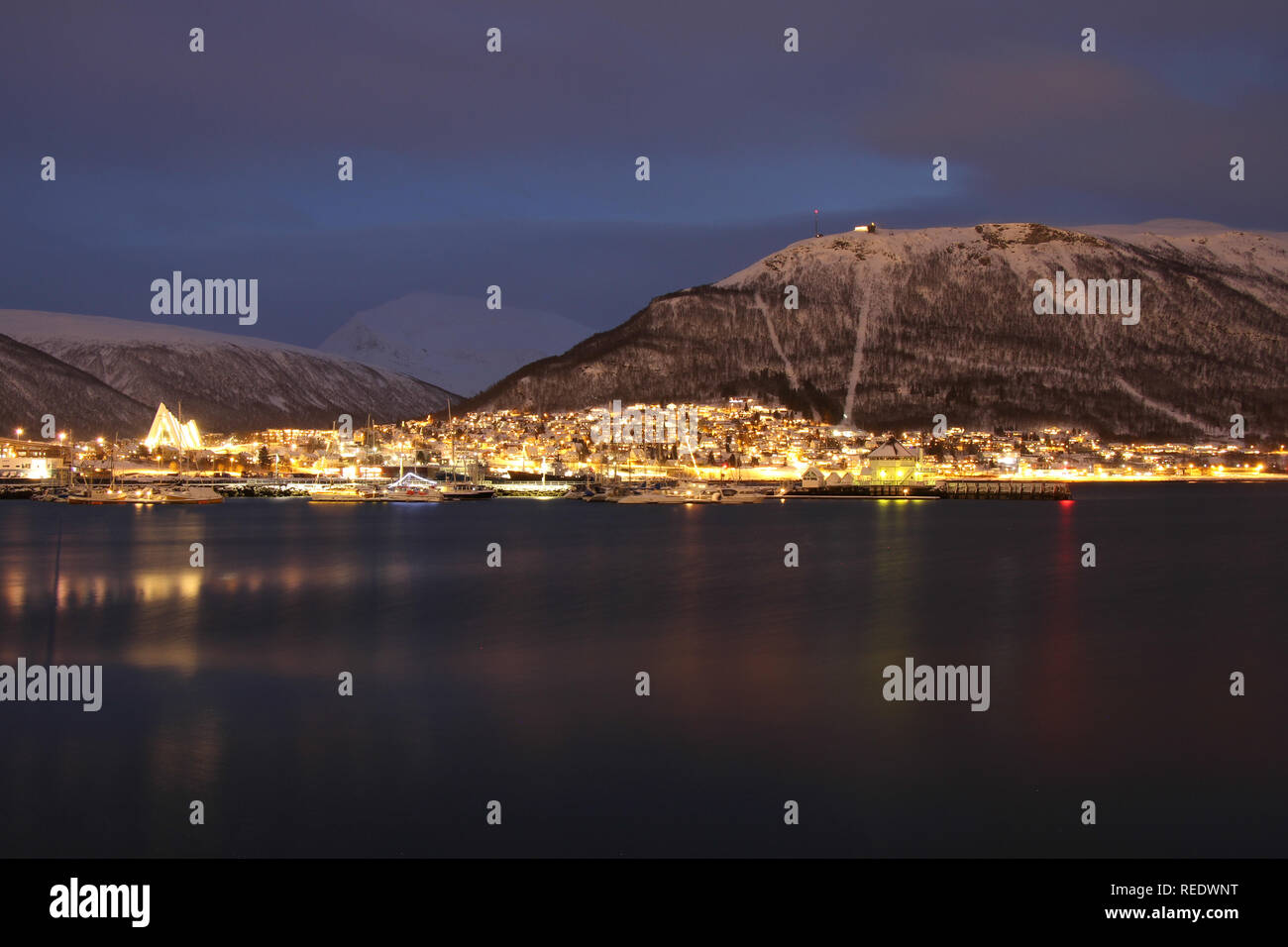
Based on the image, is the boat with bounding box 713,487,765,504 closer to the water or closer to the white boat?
the white boat

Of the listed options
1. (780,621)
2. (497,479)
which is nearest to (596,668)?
(780,621)

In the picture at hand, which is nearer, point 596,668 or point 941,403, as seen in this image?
point 596,668

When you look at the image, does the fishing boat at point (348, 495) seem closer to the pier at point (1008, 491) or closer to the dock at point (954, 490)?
the dock at point (954, 490)

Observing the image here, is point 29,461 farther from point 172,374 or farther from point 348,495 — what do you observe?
point 172,374

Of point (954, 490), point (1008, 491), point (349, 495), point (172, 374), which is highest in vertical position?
point (172, 374)

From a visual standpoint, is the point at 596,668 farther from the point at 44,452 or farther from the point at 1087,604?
the point at 44,452

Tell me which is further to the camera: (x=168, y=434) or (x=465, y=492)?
(x=168, y=434)

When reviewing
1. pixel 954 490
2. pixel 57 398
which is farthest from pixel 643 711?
pixel 57 398
